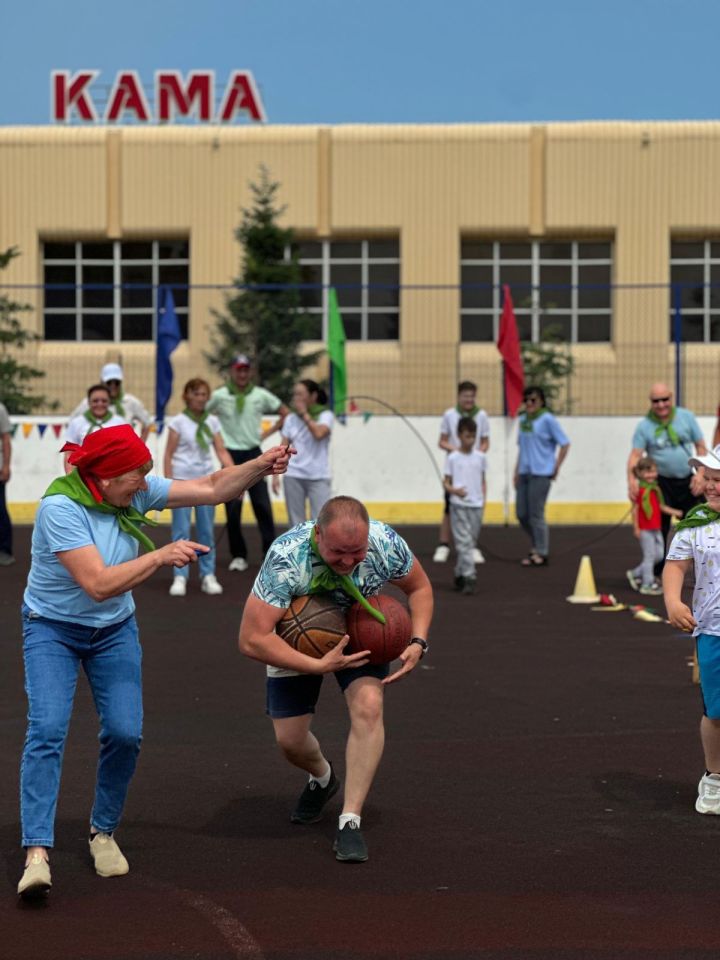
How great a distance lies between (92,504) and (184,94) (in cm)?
4067

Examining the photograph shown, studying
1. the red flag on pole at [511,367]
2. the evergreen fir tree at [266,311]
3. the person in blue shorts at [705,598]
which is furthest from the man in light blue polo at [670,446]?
the evergreen fir tree at [266,311]

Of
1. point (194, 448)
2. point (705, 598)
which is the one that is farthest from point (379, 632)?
point (194, 448)

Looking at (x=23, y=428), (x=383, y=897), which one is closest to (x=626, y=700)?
(x=383, y=897)

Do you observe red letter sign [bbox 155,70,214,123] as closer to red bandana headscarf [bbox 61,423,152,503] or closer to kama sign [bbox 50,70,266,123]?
kama sign [bbox 50,70,266,123]

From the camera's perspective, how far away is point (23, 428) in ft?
78.4

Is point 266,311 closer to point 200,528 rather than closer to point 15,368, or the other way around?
point 15,368

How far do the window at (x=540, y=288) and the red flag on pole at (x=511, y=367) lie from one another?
10.3 feet

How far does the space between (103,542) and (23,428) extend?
18.6 metres

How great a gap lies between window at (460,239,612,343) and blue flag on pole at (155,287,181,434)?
5.70 m

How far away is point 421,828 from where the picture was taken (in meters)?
6.50

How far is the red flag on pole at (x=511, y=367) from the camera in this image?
23.9m

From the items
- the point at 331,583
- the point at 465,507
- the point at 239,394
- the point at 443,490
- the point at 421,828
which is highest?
the point at 239,394

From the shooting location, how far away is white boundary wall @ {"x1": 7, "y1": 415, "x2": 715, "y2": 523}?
2373 centimetres

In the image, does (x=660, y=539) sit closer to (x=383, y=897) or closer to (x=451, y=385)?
(x=383, y=897)
